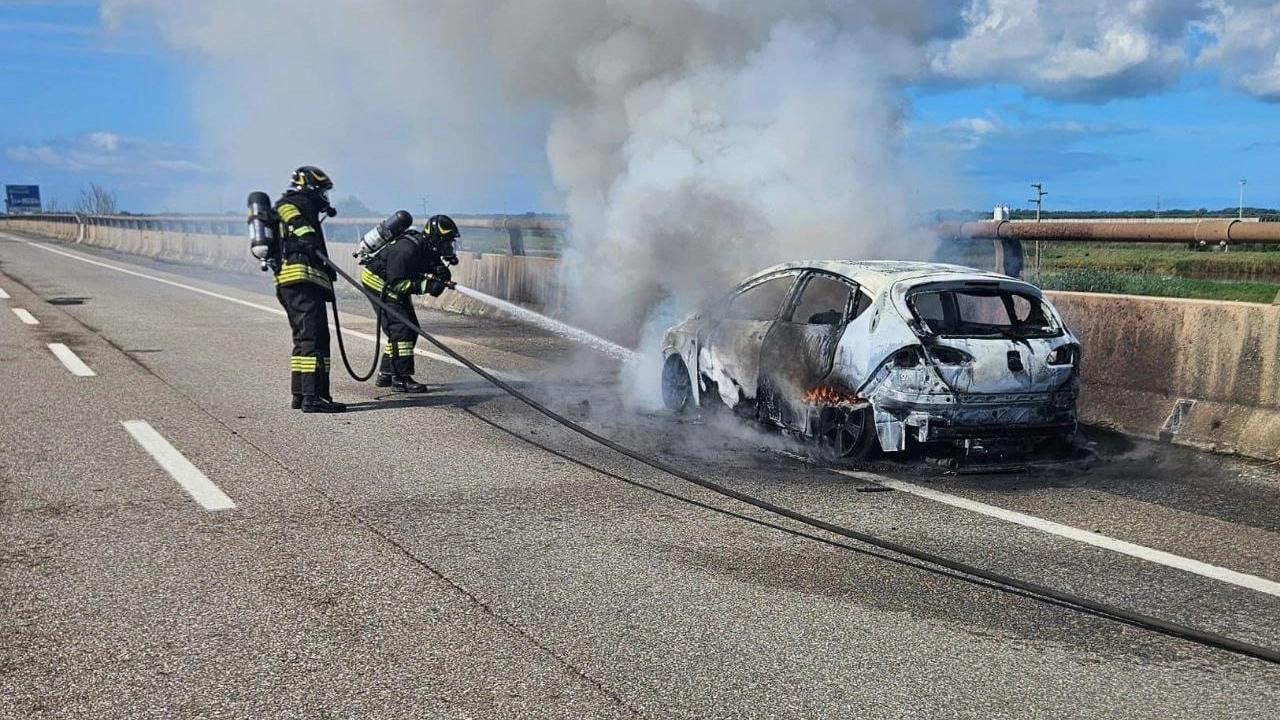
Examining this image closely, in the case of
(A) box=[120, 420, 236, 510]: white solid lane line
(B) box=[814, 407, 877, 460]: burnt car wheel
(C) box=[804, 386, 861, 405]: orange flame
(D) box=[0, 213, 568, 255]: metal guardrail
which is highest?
(D) box=[0, 213, 568, 255]: metal guardrail

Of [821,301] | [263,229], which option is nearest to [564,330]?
[263,229]

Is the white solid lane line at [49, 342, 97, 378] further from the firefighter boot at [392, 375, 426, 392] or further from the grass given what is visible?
the grass

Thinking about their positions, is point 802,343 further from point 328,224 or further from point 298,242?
point 328,224

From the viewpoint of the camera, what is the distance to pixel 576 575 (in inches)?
196

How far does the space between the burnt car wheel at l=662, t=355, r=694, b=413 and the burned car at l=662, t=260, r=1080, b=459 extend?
2.69ft

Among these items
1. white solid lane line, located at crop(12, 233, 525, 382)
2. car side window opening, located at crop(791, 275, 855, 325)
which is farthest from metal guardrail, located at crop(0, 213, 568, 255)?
car side window opening, located at crop(791, 275, 855, 325)

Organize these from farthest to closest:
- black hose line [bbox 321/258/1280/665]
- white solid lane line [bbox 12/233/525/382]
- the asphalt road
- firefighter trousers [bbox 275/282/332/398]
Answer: white solid lane line [bbox 12/233/525/382]
firefighter trousers [bbox 275/282/332/398]
black hose line [bbox 321/258/1280/665]
the asphalt road

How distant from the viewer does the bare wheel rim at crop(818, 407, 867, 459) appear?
717 centimetres

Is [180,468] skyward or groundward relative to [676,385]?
groundward

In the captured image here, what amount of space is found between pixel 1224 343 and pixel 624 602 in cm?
518

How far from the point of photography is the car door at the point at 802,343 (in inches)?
293

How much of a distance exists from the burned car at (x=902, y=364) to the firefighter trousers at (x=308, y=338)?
3207mm

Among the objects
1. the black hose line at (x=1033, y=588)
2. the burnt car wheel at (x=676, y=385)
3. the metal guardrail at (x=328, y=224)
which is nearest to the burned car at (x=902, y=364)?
the burnt car wheel at (x=676, y=385)

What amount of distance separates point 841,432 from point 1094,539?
6.28ft
